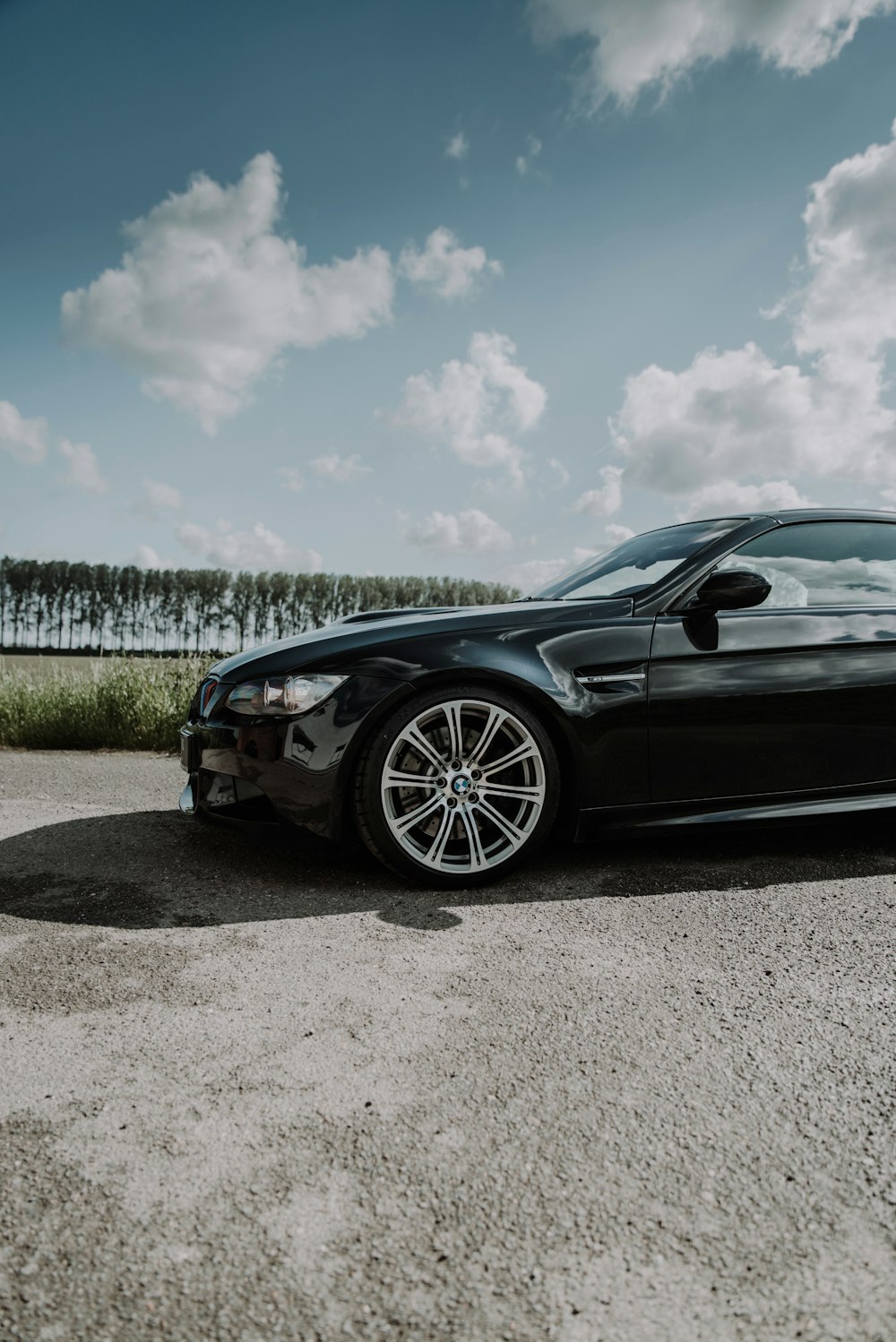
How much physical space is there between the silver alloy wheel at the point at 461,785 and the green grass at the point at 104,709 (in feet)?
18.7

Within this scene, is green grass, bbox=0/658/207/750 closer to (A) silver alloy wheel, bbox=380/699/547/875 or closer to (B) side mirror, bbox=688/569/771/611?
(A) silver alloy wheel, bbox=380/699/547/875

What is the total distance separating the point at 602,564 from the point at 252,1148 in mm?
3309

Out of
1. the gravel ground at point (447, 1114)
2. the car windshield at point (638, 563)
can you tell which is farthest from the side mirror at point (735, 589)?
the gravel ground at point (447, 1114)

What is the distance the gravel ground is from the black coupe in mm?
301

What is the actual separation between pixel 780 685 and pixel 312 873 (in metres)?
2.09

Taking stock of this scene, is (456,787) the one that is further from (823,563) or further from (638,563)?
(823,563)

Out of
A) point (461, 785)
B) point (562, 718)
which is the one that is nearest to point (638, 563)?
point (562, 718)

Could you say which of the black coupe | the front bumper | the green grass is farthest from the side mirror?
the green grass

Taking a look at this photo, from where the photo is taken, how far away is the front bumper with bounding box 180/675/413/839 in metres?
3.38

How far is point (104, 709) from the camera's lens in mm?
9078

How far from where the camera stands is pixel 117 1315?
130 centimetres

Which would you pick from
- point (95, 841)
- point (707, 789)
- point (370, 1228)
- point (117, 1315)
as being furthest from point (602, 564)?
point (117, 1315)

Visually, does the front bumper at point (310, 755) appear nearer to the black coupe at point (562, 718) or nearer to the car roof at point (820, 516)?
the black coupe at point (562, 718)

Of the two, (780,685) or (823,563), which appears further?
(823,563)
